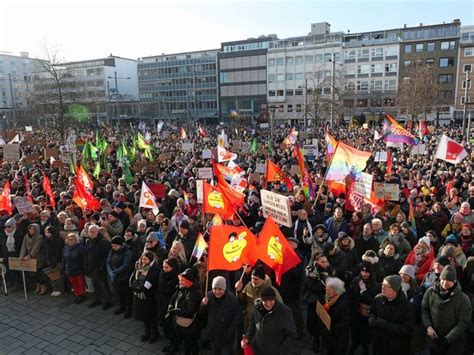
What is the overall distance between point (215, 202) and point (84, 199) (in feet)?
14.5

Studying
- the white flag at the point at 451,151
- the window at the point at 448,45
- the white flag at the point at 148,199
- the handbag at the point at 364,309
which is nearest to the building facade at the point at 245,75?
the window at the point at 448,45

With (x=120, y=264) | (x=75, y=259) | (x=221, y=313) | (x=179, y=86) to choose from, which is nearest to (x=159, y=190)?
(x=75, y=259)

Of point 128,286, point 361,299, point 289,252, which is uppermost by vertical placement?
point 289,252

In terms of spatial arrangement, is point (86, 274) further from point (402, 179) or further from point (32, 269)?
point (402, 179)

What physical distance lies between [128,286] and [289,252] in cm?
329

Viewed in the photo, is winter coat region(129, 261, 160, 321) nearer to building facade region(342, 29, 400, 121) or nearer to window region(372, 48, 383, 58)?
building facade region(342, 29, 400, 121)

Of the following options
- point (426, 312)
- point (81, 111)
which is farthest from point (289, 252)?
point (81, 111)

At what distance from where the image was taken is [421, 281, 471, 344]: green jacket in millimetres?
4781

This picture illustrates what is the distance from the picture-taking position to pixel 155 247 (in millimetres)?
6797

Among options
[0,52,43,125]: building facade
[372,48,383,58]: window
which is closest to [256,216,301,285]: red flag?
[372,48,383,58]: window

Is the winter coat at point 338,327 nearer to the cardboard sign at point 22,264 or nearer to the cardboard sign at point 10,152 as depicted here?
the cardboard sign at point 22,264

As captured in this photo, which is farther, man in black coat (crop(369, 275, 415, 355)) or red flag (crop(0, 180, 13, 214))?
red flag (crop(0, 180, 13, 214))

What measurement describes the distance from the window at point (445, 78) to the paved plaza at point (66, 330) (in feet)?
230

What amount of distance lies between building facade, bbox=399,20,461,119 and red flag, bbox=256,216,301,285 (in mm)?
65455
